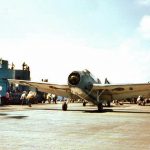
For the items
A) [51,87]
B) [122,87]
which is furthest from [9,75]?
[122,87]

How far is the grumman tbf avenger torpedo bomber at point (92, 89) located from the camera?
26.6 m

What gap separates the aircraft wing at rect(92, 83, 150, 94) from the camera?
90.7 ft

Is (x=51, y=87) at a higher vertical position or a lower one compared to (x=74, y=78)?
lower

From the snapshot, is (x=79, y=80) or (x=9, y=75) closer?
(x=79, y=80)

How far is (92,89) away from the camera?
28.2 m

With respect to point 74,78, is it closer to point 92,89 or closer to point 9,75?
point 92,89

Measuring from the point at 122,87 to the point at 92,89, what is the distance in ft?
8.49

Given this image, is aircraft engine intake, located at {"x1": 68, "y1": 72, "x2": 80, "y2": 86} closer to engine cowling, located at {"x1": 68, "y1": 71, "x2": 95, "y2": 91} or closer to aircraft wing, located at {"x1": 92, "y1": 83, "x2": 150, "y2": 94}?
engine cowling, located at {"x1": 68, "y1": 71, "x2": 95, "y2": 91}

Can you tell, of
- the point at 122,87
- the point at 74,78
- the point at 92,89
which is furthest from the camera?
the point at 122,87

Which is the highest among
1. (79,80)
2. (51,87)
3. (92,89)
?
(79,80)

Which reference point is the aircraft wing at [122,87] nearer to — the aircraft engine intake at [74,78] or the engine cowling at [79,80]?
the engine cowling at [79,80]

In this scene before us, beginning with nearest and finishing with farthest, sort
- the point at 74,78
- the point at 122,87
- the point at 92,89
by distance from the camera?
the point at 74,78 → the point at 92,89 → the point at 122,87

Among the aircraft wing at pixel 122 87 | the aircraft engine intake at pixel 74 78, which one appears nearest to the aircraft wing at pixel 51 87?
the aircraft engine intake at pixel 74 78

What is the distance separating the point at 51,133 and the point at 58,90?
2092 cm
